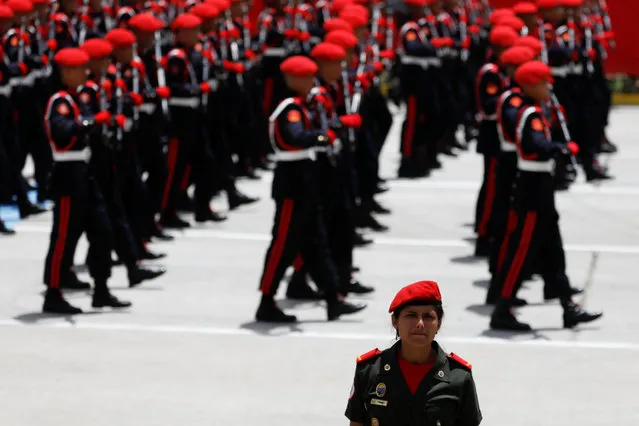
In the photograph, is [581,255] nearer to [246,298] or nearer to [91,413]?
[246,298]

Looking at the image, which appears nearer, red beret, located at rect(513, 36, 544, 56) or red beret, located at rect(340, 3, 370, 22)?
red beret, located at rect(513, 36, 544, 56)

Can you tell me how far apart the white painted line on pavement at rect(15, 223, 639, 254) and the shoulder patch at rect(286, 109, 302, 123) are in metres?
3.36

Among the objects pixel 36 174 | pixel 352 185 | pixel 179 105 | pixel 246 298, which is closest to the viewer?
pixel 246 298

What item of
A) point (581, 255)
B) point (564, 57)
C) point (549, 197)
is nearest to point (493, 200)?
point (581, 255)

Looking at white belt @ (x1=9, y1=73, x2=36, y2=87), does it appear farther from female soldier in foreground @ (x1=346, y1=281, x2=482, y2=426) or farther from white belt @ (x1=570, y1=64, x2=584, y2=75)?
female soldier in foreground @ (x1=346, y1=281, x2=482, y2=426)

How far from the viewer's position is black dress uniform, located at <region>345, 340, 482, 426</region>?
5398 millimetres

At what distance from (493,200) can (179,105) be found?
2802mm

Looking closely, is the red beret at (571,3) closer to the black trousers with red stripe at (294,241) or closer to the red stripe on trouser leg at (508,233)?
the red stripe on trouser leg at (508,233)

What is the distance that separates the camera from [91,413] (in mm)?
9008

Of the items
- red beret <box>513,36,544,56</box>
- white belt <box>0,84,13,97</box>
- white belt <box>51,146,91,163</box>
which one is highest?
red beret <box>513,36,544,56</box>

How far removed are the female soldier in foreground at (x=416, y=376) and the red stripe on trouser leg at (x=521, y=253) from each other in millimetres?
5495

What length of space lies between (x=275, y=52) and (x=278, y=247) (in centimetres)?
676

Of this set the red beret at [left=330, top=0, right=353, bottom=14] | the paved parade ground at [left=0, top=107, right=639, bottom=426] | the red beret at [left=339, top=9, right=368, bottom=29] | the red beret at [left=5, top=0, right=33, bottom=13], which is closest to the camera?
the paved parade ground at [left=0, top=107, right=639, bottom=426]

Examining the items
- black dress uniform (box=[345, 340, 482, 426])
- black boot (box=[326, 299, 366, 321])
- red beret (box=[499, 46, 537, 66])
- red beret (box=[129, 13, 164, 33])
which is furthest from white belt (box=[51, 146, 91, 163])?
black dress uniform (box=[345, 340, 482, 426])
